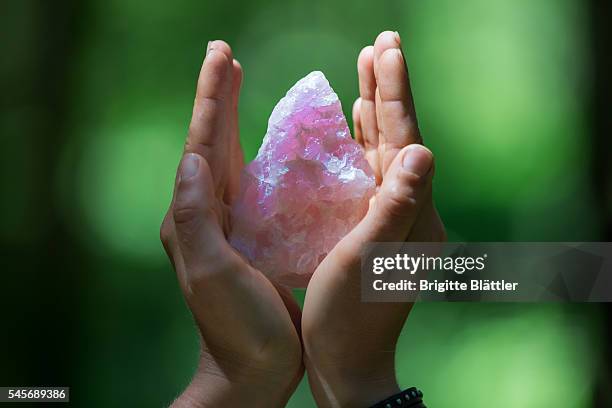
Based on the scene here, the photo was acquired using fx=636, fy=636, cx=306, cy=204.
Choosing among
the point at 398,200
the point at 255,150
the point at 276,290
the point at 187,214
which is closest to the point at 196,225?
the point at 187,214

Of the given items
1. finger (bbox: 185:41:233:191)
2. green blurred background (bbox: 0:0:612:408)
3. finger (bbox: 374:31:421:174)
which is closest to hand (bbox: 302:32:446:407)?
finger (bbox: 374:31:421:174)

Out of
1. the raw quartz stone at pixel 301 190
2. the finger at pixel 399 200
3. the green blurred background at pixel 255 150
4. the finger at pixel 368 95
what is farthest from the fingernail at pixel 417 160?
the green blurred background at pixel 255 150

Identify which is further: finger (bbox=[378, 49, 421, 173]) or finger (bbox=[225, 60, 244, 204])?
finger (bbox=[225, 60, 244, 204])

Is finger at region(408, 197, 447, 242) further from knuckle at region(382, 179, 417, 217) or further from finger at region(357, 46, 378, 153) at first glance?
finger at region(357, 46, 378, 153)

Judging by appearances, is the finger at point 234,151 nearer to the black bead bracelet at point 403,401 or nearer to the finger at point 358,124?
the finger at point 358,124

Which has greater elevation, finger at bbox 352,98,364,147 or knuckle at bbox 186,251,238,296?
finger at bbox 352,98,364,147

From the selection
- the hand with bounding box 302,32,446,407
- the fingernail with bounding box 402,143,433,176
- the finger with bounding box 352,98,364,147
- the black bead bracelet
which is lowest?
the black bead bracelet

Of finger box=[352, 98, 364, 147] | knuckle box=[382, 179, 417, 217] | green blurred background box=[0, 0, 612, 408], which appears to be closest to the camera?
knuckle box=[382, 179, 417, 217]

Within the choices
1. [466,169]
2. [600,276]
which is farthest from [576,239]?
[600,276]

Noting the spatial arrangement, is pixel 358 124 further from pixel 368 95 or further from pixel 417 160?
pixel 417 160
